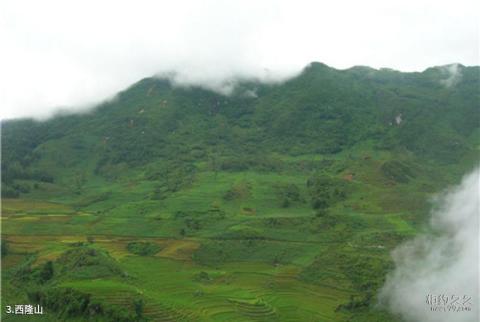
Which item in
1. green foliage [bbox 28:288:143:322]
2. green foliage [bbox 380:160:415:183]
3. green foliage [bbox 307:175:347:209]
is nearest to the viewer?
green foliage [bbox 28:288:143:322]

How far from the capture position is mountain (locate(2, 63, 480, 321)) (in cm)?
4719

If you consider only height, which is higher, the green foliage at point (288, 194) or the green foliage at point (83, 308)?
the green foliage at point (288, 194)

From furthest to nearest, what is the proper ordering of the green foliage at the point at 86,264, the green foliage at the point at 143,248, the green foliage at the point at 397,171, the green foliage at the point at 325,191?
1. the green foliage at the point at 397,171
2. the green foliage at the point at 325,191
3. the green foliage at the point at 143,248
4. the green foliage at the point at 86,264

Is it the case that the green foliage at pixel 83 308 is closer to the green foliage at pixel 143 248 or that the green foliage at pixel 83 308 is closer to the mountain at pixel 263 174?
the mountain at pixel 263 174

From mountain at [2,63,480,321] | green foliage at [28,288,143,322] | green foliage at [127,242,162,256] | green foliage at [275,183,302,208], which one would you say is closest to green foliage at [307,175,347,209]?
mountain at [2,63,480,321]

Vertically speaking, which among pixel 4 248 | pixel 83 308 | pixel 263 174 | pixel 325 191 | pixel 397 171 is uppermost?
pixel 263 174

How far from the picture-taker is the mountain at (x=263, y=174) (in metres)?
47.2

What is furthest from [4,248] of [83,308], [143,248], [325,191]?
[325,191]

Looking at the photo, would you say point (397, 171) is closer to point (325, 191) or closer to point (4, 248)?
point (325, 191)

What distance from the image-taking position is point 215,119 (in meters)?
127

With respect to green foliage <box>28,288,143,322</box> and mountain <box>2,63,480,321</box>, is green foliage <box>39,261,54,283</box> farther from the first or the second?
green foliage <box>28,288,143,322</box>

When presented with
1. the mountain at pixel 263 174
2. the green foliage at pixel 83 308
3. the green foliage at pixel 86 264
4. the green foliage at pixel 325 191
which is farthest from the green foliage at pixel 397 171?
the green foliage at pixel 83 308

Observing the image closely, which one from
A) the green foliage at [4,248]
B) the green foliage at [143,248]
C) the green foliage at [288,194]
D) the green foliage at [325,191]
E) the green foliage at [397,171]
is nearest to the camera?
the green foliage at [4,248]

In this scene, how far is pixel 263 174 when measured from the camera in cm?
8925
